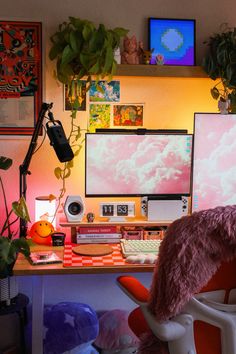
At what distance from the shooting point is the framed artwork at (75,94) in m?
2.44

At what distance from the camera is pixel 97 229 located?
2381 millimetres

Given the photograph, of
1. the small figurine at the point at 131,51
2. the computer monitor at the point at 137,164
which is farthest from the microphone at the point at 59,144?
the small figurine at the point at 131,51

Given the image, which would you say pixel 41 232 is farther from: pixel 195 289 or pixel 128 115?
pixel 195 289

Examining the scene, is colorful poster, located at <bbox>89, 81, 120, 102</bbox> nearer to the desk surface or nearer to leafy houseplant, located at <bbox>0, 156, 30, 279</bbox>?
leafy houseplant, located at <bbox>0, 156, 30, 279</bbox>

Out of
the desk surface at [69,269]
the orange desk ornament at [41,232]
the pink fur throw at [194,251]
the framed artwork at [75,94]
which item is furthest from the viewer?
the framed artwork at [75,94]

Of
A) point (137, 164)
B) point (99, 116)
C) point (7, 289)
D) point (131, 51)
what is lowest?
point (7, 289)

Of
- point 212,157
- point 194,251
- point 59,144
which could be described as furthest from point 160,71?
point 194,251

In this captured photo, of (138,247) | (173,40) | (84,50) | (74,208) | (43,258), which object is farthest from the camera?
(173,40)

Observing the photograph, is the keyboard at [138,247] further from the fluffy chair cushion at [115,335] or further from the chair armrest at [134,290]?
the fluffy chair cushion at [115,335]

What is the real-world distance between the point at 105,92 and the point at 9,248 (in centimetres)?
98

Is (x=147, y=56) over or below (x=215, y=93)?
over

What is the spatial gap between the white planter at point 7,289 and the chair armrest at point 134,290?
0.67 metres

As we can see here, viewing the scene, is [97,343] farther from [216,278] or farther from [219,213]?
[219,213]

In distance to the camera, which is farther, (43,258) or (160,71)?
(160,71)
